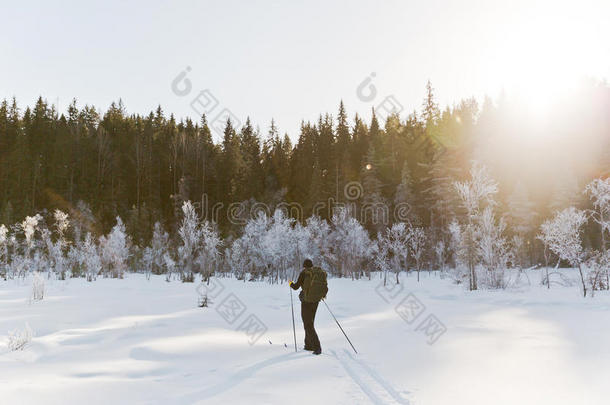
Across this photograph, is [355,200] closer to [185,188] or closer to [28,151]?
[185,188]

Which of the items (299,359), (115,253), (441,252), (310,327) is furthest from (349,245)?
(299,359)

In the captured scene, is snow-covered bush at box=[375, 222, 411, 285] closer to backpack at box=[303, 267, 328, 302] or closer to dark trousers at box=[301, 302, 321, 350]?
backpack at box=[303, 267, 328, 302]

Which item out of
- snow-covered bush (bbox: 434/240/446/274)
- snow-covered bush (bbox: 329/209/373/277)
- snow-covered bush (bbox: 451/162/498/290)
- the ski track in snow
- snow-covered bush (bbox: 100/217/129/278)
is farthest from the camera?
snow-covered bush (bbox: 434/240/446/274)

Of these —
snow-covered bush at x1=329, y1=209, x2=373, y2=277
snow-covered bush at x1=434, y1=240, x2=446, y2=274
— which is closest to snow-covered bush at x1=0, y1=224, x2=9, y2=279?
snow-covered bush at x1=329, y1=209, x2=373, y2=277

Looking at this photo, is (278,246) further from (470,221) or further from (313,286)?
(313,286)

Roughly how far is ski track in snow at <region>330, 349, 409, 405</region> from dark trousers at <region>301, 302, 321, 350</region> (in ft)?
1.82

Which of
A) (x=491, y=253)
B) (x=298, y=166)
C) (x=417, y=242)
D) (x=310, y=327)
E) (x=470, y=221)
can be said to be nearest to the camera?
(x=310, y=327)

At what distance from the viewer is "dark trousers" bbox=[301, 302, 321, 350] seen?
292 inches

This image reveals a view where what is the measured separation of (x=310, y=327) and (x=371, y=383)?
2311 mm

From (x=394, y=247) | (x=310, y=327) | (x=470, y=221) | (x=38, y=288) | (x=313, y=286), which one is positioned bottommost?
(x=310, y=327)

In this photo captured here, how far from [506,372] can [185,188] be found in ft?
184

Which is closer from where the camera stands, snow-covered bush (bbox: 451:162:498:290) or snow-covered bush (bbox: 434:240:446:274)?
snow-covered bush (bbox: 451:162:498:290)

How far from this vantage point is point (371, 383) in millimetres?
5402

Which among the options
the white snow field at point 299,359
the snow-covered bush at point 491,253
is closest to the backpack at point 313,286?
the white snow field at point 299,359
